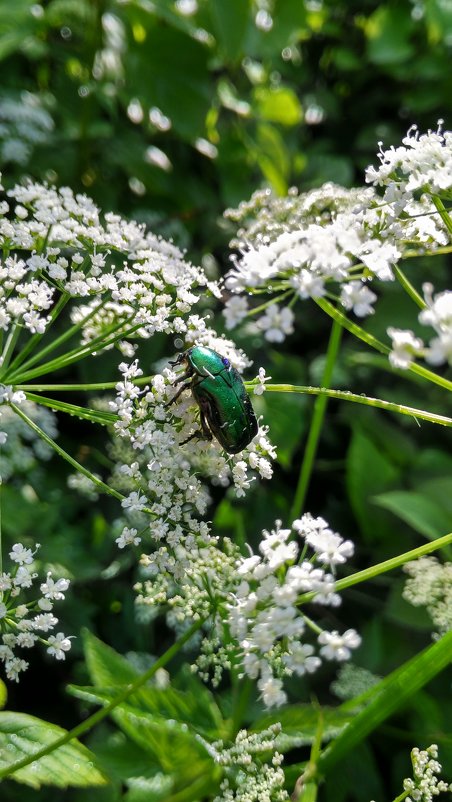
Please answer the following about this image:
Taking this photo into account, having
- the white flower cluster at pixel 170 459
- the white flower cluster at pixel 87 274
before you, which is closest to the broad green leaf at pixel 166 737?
the white flower cluster at pixel 170 459

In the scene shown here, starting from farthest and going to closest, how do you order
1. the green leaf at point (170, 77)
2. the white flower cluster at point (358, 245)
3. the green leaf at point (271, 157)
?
the green leaf at point (271, 157) < the green leaf at point (170, 77) < the white flower cluster at point (358, 245)

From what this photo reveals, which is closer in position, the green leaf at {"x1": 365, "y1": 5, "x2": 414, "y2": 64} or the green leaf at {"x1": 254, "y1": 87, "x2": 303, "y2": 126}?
the green leaf at {"x1": 254, "y1": 87, "x2": 303, "y2": 126}

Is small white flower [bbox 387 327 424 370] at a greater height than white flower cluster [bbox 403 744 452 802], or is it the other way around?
small white flower [bbox 387 327 424 370]

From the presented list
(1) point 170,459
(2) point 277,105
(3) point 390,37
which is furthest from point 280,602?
(3) point 390,37

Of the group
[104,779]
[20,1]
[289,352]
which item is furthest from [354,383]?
[104,779]

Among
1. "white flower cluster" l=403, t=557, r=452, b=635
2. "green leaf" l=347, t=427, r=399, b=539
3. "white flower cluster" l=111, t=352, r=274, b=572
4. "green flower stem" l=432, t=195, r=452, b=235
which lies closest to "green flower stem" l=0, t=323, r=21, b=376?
"white flower cluster" l=111, t=352, r=274, b=572

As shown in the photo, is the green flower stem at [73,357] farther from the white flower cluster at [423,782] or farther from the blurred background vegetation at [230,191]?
the white flower cluster at [423,782]

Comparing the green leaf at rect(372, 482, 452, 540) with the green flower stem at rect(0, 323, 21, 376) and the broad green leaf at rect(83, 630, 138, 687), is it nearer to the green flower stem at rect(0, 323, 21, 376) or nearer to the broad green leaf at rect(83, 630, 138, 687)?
the broad green leaf at rect(83, 630, 138, 687)
